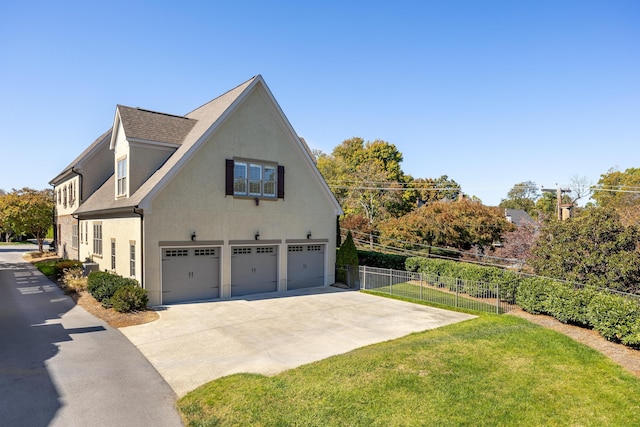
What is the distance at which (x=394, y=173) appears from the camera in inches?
2354

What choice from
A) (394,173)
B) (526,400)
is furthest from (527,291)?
(394,173)

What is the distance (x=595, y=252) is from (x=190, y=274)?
56.9 feet

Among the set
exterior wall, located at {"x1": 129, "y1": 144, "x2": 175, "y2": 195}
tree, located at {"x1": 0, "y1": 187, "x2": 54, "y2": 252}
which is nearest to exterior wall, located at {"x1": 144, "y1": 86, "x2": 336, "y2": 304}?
exterior wall, located at {"x1": 129, "y1": 144, "x2": 175, "y2": 195}

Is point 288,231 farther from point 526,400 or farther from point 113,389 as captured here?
point 526,400

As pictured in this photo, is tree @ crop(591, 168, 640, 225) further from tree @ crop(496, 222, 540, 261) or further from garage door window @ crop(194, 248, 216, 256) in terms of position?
garage door window @ crop(194, 248, 216, 256)

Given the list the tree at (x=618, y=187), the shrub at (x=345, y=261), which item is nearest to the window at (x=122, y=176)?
the shrub at (x=345, y=261)

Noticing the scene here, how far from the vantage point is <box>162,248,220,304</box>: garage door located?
1544cm

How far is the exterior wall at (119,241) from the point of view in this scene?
1512cm

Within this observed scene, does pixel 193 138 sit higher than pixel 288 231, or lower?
higher

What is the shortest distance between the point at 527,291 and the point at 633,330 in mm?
4260

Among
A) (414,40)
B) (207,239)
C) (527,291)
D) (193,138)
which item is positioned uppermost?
(414,40)

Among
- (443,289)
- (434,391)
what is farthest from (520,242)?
(434,391)

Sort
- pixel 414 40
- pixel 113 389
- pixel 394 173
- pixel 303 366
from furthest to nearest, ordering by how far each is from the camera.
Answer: pixel 394 173, pixel 414 40, pixel 303 366, pixel 113 389

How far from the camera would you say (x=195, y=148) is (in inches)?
619
